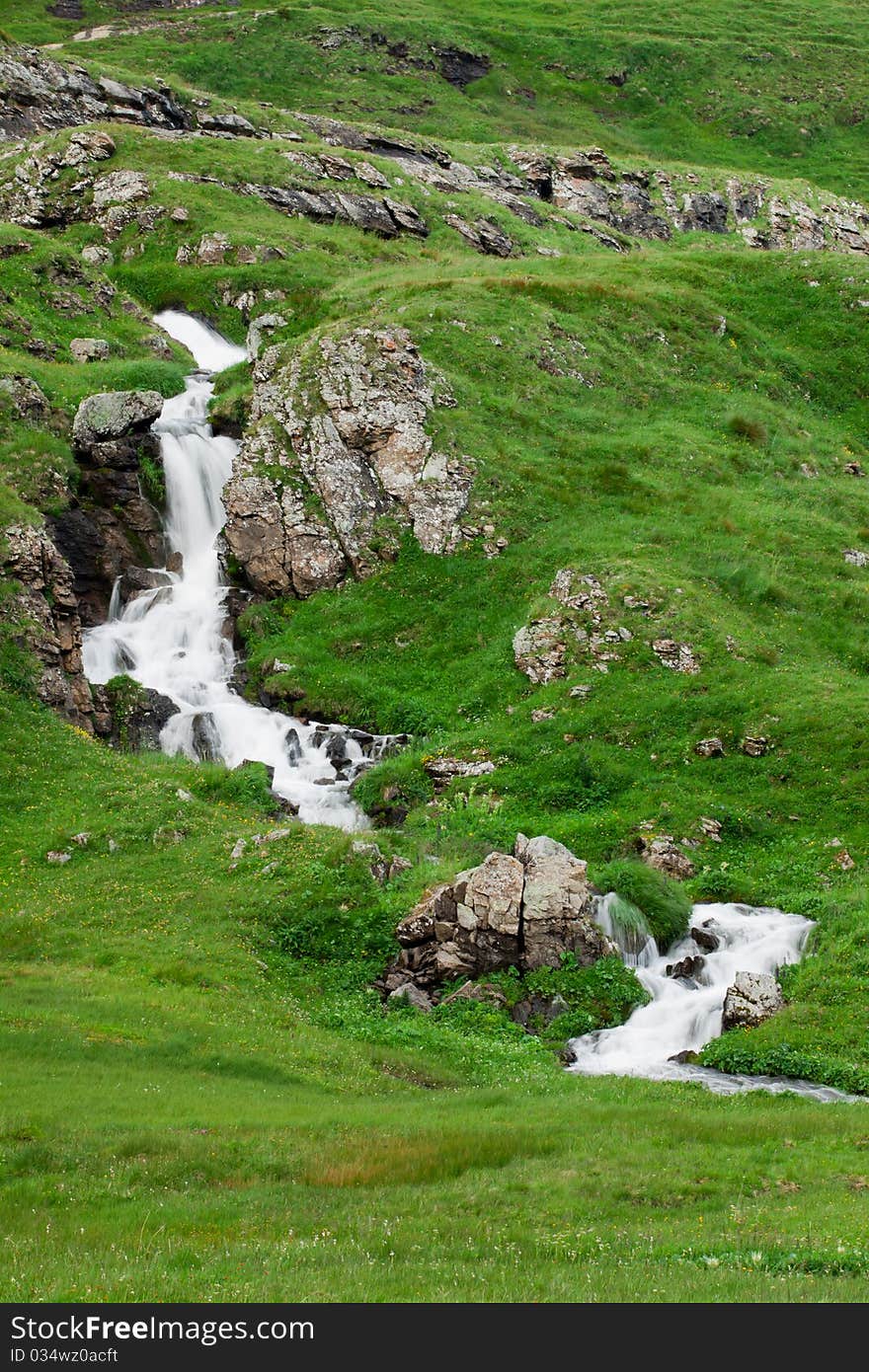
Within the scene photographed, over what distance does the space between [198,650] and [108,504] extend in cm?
888

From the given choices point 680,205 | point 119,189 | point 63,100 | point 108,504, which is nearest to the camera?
point 108,504

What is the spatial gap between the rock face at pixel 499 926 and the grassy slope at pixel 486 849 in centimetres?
136

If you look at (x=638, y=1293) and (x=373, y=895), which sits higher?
(x=638, y=1293)

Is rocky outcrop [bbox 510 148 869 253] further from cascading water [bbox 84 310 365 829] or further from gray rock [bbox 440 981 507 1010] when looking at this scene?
gray rock [bbox 440 981 507 1010]

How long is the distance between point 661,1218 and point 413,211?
8702 cm

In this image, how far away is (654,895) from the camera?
2631 centimetres

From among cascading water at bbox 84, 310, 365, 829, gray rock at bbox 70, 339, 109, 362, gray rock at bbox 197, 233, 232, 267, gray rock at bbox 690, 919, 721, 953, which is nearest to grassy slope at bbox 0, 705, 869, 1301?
gray rock at bbox 690, 919, 721, 953

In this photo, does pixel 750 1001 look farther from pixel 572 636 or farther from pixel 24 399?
pixel 24 399

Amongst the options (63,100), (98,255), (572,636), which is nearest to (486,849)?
(572,636)

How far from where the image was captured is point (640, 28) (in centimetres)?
17350

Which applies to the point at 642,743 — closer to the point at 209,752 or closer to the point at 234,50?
the point at 209,752

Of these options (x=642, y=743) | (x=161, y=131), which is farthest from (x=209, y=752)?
(x=161, y=131)

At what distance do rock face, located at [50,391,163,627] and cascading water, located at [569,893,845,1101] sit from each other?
27.4 metres

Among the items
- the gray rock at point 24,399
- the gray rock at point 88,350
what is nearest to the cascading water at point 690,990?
the gray rock at point 24,399
